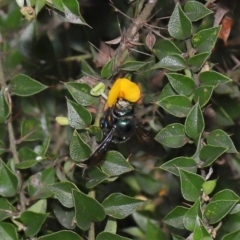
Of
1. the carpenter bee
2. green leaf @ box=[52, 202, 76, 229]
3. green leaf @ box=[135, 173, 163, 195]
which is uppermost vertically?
the carpenter bee

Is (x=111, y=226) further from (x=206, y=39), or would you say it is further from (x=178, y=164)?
(x=206, y=39)

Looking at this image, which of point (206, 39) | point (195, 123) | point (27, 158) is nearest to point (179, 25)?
point (206, 39)

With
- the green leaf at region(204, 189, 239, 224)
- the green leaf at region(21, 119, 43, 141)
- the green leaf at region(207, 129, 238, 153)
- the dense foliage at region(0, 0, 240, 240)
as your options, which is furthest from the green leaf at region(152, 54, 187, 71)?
the green leaf at region(21, 119, 43, 141)

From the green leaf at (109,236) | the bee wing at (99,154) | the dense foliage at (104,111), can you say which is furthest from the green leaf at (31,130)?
the green leaf at (109,236)

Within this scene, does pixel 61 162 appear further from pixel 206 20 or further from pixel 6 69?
pixel 206 20

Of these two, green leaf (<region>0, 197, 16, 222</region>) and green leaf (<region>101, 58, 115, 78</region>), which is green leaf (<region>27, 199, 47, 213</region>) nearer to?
green leaf (<region>0, 197, 16, 222</region>)
